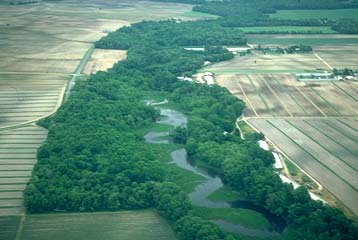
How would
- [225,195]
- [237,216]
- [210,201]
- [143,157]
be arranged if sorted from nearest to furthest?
[237,216]
[210,201]
[225,195]
[143,157]

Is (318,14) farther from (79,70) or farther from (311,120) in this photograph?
(311,120)

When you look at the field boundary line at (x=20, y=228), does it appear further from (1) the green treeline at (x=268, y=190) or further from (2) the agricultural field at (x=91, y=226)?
(1) the green treeline at (x=268, y=190)

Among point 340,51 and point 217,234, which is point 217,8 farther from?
point 217,234

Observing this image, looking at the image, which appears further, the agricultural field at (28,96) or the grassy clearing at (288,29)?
the grassy clearing at (288,29)

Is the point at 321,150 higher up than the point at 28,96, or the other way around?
the point at 28,96

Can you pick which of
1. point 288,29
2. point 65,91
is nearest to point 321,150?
point 65,91

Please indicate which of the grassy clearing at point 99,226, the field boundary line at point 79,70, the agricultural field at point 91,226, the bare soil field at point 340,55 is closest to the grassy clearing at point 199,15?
the bare soil field at point 340,55
